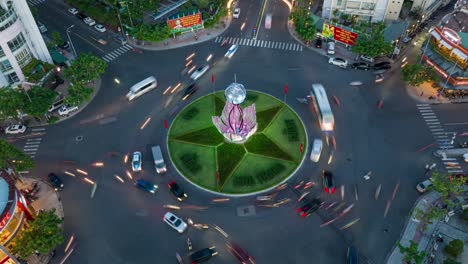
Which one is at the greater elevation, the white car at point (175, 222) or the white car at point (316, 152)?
the white car at point (316, 152)

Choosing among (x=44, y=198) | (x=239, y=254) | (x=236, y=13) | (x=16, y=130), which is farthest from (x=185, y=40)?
(x=239, y=254)

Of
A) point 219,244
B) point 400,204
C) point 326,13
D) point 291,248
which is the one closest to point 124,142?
point 219,244

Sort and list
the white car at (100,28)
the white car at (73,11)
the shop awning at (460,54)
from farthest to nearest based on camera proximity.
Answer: the white car at (73,11) → the white car at (100,28) → the shop awning at (460,54)

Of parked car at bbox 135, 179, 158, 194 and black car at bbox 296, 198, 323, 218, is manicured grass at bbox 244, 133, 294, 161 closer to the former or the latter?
black car at bbox 296, 198, 323, 218

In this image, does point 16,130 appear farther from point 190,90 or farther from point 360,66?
point 360,66

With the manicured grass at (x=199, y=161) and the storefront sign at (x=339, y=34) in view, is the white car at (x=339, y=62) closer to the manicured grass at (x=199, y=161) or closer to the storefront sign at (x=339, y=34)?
the storefront sign at (x=339, y=34)

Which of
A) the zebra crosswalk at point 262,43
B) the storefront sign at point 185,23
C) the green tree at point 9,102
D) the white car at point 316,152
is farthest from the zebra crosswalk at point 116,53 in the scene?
the white car at point 316,152
